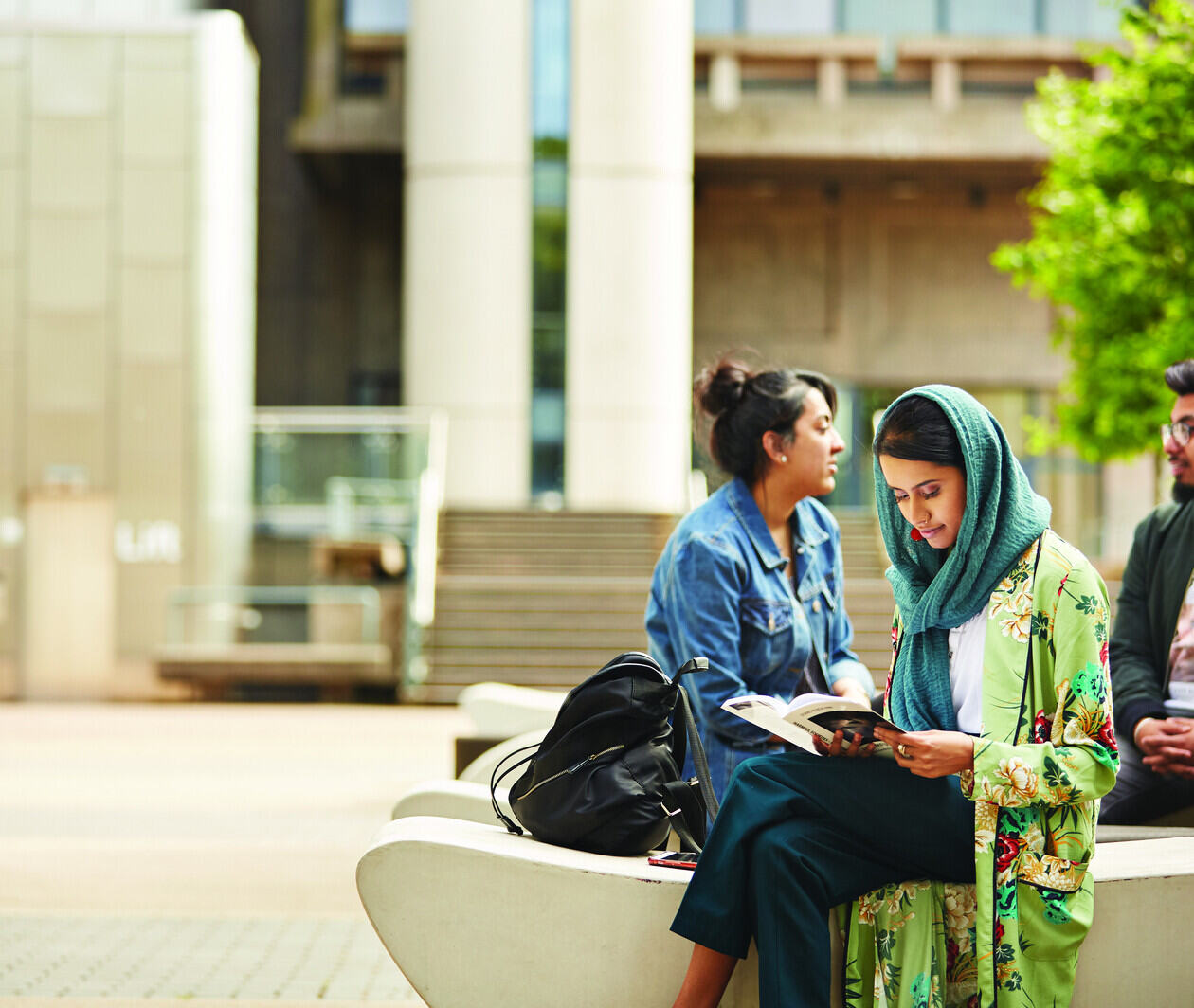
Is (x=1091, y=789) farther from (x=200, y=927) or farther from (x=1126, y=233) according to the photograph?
(x=1126, y=233)

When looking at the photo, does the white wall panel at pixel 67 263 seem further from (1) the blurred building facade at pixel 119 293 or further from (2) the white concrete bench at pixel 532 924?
(2) the white concrete bench at pixel 532 924

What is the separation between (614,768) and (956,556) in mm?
932

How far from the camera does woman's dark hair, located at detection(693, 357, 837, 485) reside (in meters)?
4.57

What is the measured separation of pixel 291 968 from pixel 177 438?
568 inches

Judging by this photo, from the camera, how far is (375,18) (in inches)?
1001

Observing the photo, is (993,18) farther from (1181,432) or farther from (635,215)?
(1181,432)

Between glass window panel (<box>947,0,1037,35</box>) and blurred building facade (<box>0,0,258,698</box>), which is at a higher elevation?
glass window panel (<box>947,0,1037,35</box>)

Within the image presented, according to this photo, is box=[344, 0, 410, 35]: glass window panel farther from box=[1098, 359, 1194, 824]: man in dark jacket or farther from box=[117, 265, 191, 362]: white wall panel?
box=[1098, 359, 1194, 824]: man in dark jacket

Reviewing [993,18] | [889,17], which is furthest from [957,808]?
[993,18]

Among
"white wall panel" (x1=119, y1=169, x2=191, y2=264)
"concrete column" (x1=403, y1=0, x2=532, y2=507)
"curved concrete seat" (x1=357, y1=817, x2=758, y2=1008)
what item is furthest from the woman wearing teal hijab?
"concrete column" (x1=403, y1=0, x2=532, y2=507)

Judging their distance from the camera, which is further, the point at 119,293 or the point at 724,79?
the point at 724,79

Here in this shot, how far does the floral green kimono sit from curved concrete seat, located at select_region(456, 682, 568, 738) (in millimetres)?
3725

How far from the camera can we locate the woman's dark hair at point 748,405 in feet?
15.0

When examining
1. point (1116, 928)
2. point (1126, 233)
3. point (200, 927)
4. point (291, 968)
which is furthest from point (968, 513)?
point (1126, 233)
